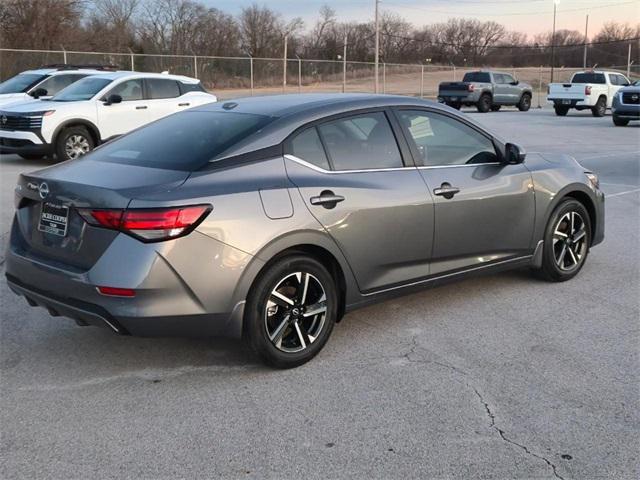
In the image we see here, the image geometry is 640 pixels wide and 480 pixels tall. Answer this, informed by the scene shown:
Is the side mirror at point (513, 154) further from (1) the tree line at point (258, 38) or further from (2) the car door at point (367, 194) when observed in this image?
(1) the tree line at point (258, 38)

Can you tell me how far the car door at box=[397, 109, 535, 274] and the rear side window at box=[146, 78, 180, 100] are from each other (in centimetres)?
1020

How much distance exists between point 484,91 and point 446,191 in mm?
27989

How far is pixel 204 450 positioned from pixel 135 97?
38.6 feet

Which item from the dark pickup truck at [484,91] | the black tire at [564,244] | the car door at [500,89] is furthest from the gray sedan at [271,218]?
the car door at [500,89]

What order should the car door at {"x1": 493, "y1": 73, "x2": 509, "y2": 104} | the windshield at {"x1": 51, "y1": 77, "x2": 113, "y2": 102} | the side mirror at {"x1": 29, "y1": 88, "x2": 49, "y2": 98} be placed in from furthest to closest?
the car door at {"x1": 493, "y1": 73, "x2": 509, "y2": 104}
the side mirror at {"x1": 29, "y1": 88, "x2": 49, "y2": 98}
the windshield at {"x1": 51, "y1": 77, "x2": 113, "y2": 102}

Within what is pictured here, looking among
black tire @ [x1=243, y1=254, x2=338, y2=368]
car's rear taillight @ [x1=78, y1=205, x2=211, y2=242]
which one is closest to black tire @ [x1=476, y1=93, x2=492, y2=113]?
black tire @ [x1=243, y1=254, x2=338, y2=368]

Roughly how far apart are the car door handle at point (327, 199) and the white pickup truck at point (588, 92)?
88.9 feet

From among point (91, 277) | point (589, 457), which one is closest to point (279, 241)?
point (91, 277)

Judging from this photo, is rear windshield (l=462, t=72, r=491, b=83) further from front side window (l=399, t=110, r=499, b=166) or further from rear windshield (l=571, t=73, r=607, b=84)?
front side window (l=399, t=110, r=499, b=166)

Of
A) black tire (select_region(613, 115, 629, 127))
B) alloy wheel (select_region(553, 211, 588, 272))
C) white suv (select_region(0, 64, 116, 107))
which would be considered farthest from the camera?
black tire (select_region(613, 115, 629, 127))

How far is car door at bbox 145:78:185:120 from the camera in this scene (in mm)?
14195

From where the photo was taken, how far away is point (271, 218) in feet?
13.1

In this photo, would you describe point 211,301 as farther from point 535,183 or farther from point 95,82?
point 95,82

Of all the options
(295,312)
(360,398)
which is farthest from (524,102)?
(360,398)
